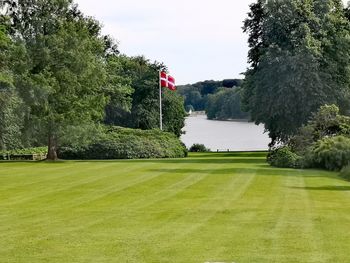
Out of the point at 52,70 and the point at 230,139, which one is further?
the point at 230,139

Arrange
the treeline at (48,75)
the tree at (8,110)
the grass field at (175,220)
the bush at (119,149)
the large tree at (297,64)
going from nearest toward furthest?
the grass field at (175,220), the tree at (8,110), the treeline at (48,75), the large tree at (297,64), the bush at (119,149)

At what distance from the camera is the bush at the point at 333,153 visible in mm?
32062

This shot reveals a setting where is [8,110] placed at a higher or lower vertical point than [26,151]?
higher

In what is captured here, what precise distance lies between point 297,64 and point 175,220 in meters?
31.9

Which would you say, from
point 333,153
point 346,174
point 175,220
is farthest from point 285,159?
point 175,220

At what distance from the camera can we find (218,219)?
1453 cm

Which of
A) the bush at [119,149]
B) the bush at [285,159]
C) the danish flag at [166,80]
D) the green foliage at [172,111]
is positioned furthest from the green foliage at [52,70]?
the green foliage at [172,111]

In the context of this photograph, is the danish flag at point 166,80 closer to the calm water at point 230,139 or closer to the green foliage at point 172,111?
the green foliage at point 172,111

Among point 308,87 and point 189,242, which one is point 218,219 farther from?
point 308,87

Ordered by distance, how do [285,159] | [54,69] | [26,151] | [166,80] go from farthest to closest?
[166,80]
[26,151]
[54,69]
[285,159]

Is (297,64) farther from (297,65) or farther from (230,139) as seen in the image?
(230,139)

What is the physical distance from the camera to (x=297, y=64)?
4438 cm

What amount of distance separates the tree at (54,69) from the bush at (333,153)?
16.3 m

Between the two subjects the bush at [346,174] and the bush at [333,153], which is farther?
the bush at [333,153]
